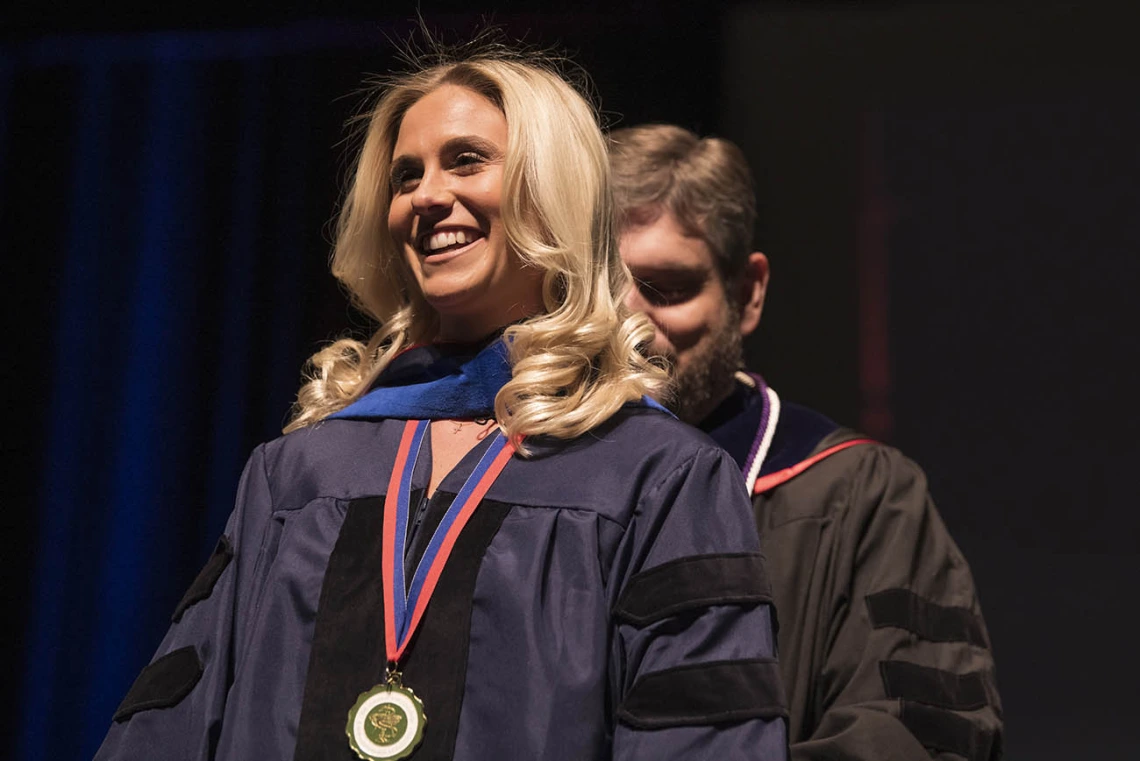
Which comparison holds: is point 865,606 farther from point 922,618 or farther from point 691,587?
point 691,587

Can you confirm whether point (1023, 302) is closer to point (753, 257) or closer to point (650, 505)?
point (753, 257)

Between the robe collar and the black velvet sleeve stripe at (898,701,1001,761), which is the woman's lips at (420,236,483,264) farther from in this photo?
Result: the black velvet sleeve stripe at (898,701,1001,761)

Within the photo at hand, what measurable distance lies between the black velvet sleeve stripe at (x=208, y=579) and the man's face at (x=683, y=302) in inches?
39.3

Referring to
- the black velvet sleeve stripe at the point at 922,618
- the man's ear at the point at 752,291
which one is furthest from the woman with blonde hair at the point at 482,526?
the man's ear at the point at 752,291

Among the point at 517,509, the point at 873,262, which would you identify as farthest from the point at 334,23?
the point at 517,509

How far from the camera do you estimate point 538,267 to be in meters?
1.87

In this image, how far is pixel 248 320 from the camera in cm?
335

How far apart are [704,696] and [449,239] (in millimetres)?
751

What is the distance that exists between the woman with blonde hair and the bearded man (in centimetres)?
60

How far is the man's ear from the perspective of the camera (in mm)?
2766

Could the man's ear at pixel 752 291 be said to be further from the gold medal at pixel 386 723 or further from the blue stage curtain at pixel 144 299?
the gold medal at pixel 386 723

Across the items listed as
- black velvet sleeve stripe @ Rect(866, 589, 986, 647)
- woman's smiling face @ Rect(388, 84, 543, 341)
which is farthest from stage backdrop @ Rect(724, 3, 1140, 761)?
woman's smiling face @ Rect(388, 84, 543, 341)

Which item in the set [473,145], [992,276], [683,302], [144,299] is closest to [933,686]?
[683,302]

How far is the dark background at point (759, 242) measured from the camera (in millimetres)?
3230
